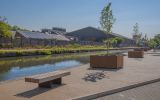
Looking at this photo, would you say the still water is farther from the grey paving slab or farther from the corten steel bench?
the grey paving slab

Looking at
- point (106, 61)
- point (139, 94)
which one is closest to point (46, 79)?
point (139, 94)

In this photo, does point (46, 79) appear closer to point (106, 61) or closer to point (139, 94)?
point (139, 94)

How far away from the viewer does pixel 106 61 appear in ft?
46.5

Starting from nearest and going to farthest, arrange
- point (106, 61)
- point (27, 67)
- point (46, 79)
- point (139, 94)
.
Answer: point (46, 79) < point (139, 94) < point (106, 61) < point (27, 67)

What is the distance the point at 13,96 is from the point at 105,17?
10.2 metres

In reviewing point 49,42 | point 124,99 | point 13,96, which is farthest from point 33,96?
point 49,42

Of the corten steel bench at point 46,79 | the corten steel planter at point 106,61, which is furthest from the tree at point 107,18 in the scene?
the corten steel bench at point 46,79

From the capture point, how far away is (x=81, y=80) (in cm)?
986

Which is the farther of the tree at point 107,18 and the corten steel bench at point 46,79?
the tree at point 107,18

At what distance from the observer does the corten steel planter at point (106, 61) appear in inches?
552

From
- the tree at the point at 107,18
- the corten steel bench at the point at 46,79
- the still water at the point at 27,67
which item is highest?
the tree at the point at 107,18

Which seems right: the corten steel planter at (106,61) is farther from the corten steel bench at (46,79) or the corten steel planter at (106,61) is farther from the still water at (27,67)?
the corten steel bench at (46,79)

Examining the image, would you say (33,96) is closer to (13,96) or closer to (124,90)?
(13,96)

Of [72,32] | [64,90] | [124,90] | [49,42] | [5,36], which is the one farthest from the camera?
[72,32]
